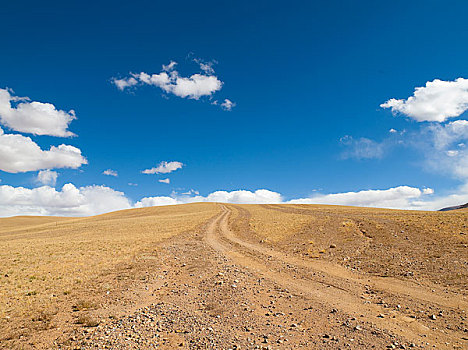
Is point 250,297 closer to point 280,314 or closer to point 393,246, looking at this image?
point 280,314

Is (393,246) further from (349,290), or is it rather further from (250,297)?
(250,297)

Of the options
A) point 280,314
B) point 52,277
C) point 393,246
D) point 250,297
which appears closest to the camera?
point 280,314

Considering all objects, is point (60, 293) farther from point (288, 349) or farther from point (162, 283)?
point (288, 349)

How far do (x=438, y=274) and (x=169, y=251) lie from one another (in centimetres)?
2134

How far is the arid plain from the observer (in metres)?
8.68

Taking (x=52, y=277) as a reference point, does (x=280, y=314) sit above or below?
below

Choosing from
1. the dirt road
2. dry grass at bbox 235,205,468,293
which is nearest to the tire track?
the dirt road

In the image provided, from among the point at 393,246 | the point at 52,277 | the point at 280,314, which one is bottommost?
the point at 280,314

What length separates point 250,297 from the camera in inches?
483

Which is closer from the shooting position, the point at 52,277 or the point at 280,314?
the point at 280,314

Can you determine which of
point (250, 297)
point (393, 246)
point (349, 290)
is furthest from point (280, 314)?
point (393, 246)

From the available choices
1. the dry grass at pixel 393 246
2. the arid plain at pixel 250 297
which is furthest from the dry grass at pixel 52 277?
the dry grass at pixel 393 246

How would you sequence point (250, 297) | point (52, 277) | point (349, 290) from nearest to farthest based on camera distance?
point (250, 297) < point (349, 290) < point (52, 277)

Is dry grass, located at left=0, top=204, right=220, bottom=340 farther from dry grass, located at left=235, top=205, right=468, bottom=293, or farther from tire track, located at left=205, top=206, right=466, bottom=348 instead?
dry grass, located at left=235, top=205, right=468, bottom=293
